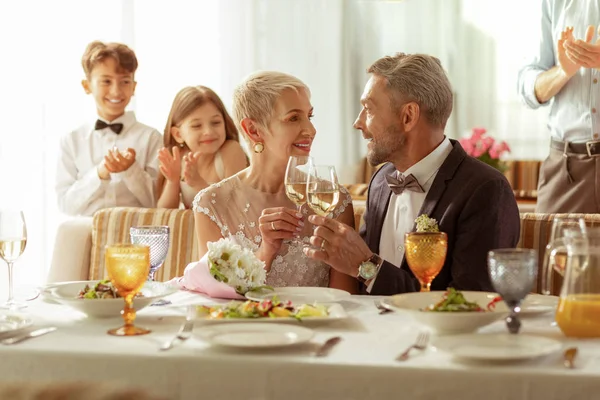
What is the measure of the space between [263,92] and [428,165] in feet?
1.80

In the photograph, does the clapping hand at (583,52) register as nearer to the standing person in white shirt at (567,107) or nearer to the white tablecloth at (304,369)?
the standing person in white shirt at (567,107)

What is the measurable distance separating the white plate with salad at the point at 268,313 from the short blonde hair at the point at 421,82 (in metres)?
1.01

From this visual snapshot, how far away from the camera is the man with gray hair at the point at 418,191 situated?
2.32 meters

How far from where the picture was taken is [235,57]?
24.3 feet

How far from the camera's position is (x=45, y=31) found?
6.09 m

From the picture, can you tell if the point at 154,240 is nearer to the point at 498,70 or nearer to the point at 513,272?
the point at 513,272

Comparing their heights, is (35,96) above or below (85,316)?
above

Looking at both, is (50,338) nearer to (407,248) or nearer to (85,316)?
(85,316)

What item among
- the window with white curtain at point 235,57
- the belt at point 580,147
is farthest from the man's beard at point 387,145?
the window with white curtain at point 235,57

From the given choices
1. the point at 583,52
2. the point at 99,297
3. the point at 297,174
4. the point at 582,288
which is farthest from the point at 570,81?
the point at 99,297

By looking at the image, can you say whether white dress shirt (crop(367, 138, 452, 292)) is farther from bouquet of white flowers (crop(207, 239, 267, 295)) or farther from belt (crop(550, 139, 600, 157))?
belt (crop(550, 139, 600, 157))

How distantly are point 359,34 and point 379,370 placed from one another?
6.91 metres

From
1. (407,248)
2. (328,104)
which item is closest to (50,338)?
(407,248)

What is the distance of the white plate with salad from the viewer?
164cm
